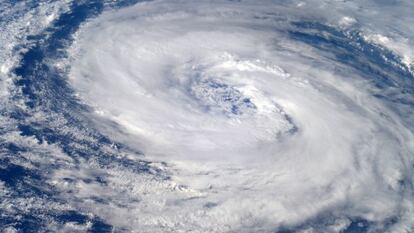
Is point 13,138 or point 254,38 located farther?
point 254,38

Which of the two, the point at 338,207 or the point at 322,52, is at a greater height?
the point at 322,52

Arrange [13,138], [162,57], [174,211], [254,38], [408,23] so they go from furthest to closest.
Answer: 1. [408,23]
2. [254,38]
3. [162,57]
4. [13,138]
5. [174,211]

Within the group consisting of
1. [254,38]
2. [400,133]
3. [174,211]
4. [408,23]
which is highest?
[408,23]

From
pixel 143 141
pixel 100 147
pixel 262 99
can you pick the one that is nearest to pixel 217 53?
pixel 262 99

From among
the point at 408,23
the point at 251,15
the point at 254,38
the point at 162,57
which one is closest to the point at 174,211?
the point at 162,57

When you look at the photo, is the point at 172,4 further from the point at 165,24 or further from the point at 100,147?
the point at 100,147

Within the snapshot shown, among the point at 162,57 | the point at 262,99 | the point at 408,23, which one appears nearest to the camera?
the point at 262,99

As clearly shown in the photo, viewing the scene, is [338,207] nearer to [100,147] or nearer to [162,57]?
[100,147]
